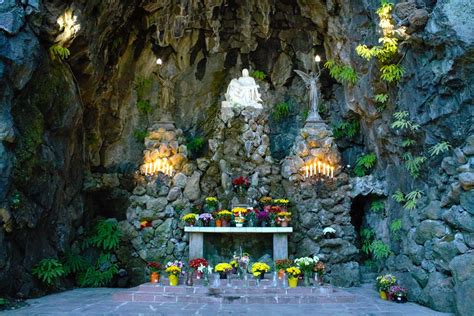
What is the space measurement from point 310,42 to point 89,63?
9108 mm

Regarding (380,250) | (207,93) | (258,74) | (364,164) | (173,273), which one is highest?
(258,74)

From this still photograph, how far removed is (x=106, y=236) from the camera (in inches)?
535

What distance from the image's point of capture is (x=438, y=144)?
10.1 meters

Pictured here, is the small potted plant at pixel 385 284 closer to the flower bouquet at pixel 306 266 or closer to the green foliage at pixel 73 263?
the flower bouquet at pixel 306 266

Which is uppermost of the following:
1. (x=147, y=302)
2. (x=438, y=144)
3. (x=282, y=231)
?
(x=438, y=144)

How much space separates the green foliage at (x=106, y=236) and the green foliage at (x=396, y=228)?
888 cm

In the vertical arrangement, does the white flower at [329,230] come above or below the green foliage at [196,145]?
below

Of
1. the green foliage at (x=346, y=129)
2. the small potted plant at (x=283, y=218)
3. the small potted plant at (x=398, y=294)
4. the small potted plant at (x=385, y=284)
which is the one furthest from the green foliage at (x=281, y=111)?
the small potted plant at (x=398, y=294)

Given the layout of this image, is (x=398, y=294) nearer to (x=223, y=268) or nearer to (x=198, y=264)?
(x=223, y=268)

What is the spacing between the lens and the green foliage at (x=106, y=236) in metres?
13.4

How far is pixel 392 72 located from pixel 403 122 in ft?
5.12

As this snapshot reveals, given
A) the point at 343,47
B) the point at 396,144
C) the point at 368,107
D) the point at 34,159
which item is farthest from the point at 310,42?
the point at 34,159

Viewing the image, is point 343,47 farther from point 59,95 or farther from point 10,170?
point 10,170

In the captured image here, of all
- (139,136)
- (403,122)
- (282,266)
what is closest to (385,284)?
(282,266)
